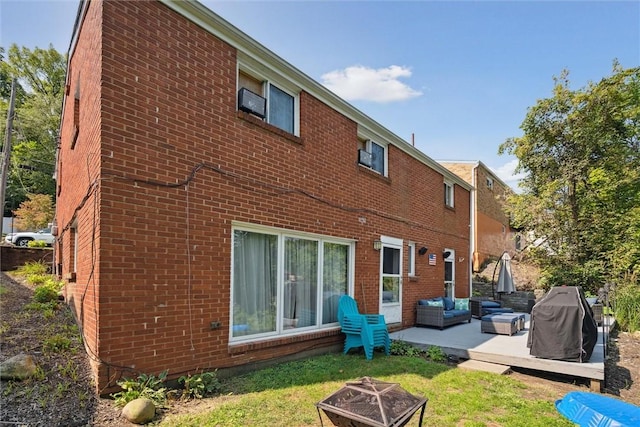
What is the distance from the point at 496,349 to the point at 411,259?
12.5 feet

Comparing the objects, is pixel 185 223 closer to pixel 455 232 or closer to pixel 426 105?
Answer: pixel 426 105

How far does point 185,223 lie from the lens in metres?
5.02

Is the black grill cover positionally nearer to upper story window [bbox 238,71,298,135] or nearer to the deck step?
the deck step

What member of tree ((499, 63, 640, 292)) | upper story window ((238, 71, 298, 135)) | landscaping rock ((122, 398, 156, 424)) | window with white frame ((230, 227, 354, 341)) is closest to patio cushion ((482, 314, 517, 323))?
window with white frame ((230, 227, 354, 341))

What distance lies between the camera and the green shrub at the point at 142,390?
161 inches

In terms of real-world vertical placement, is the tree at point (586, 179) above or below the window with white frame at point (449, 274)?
above

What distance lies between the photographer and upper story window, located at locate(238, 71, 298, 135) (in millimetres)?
6070

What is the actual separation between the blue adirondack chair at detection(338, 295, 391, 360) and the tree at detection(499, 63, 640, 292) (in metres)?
12.6

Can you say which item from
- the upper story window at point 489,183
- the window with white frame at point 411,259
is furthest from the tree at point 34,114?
Answer: the upper story window at point 489,183

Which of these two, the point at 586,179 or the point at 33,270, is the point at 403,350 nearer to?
the point at 33,270

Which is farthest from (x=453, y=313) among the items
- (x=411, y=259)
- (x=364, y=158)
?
(x=364, y=158)

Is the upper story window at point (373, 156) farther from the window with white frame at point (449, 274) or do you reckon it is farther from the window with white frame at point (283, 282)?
the window with white frame at point (449, 274)

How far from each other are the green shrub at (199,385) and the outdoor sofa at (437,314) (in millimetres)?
7069

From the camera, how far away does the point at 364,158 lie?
9.05 m
